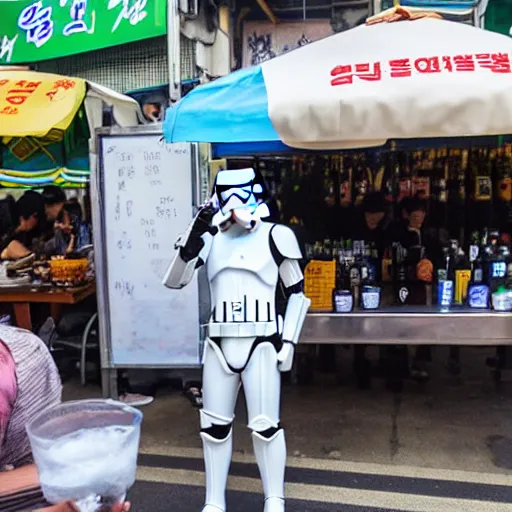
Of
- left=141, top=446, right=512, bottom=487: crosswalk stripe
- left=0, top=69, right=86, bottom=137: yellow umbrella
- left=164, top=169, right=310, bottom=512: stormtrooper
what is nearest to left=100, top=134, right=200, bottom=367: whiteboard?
left=0, top=69, right=86, bottom=137: yellow umbrella

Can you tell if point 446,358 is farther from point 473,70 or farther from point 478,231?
point 473,70

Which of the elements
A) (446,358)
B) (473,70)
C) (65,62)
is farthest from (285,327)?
(65,62)

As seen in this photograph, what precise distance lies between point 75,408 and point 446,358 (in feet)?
16.4

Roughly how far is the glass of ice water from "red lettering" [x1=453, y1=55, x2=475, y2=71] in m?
2.46

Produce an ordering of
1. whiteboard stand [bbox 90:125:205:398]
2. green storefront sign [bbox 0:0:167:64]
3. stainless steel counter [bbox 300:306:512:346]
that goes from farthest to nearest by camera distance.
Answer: green storefront sign [bbox 0:0:167:64] < whiteboard stand [bbox 90:125:205:398] < stainless steel counter [bbox 300:306:512:346]

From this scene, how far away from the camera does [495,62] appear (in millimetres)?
3299

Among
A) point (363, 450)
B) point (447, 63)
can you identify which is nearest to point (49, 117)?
point (447, 63)

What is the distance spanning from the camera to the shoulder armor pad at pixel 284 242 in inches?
129

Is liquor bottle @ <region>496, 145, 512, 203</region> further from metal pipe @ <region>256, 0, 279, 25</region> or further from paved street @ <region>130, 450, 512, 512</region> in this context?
metal pipe @ <region>256, 0, 279, 25</region>

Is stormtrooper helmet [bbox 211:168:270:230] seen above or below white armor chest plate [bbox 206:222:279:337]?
above

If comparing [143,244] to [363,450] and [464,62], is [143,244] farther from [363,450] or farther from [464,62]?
[464,62]

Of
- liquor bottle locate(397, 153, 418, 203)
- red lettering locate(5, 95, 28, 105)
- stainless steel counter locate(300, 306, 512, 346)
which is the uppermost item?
red lettering locate(5, 95, 28, 105)

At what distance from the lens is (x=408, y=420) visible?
472 centimetres

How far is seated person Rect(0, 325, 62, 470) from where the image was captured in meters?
1.74
